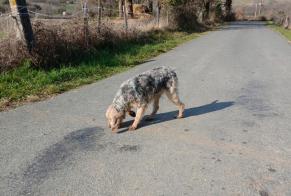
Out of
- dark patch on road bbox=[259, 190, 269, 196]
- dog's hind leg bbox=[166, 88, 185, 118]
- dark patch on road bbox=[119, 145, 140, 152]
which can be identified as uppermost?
dog's hind leg bbox=[166, 88, 185, 118]

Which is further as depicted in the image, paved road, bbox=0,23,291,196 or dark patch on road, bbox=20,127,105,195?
dark patch on road, bbox=20,127,105,195

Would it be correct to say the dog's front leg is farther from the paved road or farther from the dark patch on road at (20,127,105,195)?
the dark patch on road at (20,127,105,195)

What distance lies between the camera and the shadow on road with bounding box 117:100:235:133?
6699 millimetres

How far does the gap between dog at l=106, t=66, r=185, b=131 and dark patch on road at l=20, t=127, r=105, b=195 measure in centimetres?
42

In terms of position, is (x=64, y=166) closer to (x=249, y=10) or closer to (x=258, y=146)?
(x=258, y=146)

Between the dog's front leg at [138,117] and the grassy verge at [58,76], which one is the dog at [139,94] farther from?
the grassy verge at [58,76]

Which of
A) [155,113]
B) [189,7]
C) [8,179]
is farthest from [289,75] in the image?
[189,7]

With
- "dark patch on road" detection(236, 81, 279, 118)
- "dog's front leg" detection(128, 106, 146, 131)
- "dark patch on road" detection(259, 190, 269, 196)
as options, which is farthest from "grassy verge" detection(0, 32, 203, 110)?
"dark patch on road" detection(259, 190, 269, 196)

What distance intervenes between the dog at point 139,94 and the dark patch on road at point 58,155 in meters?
0.42

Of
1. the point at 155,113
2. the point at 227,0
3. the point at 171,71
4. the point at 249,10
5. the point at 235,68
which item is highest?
the point at 171,71

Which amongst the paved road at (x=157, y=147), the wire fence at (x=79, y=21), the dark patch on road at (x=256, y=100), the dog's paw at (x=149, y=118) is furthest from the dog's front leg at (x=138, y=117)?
the wire fence at (x=79, y=21)

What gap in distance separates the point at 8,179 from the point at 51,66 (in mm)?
6659

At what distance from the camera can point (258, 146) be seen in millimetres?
5559

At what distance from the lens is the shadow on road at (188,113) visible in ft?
22.0
